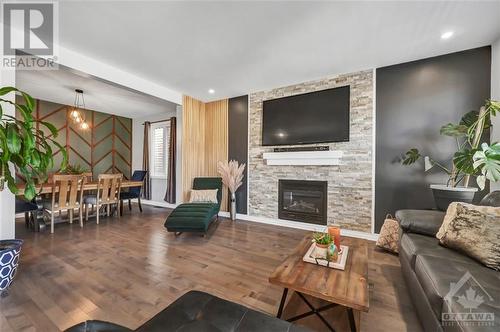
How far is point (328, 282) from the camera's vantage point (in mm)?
1287

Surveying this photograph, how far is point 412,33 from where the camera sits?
2314mm

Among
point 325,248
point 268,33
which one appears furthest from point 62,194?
point 325,248

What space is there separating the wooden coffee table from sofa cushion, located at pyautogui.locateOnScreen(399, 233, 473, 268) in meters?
0.41

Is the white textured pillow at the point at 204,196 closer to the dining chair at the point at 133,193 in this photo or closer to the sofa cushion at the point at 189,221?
the sofa cushion at the point at 189,221

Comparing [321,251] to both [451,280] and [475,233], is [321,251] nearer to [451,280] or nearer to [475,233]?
[451,280]

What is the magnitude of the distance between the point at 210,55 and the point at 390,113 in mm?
2805

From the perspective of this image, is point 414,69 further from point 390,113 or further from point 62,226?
point 62,226

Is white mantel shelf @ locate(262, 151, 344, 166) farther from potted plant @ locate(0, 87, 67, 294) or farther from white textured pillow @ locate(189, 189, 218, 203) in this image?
potted plant @ locate(0, 87, 67, 294)

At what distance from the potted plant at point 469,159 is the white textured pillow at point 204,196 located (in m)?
3.22

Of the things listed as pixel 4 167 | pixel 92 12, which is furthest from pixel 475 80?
pixel 4 167

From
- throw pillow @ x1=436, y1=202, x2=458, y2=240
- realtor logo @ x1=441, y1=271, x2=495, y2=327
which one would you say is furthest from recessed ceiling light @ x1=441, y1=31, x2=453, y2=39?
realtor logo @ x1=441, y1=271, x2=495, y2=327

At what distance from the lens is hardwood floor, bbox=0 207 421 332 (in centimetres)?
151

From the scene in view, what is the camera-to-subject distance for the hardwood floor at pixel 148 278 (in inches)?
59.5

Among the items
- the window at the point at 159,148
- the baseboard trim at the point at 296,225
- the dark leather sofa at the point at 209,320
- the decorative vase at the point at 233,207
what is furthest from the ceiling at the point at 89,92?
the dark leather sofa at the point at 209,320
